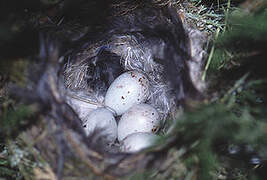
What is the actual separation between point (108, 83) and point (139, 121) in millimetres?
466

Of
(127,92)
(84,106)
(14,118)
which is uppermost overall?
(14,118)

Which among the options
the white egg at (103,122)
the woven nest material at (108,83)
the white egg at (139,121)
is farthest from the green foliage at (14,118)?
the white egg at (139,121)

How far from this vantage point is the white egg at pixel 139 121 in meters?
1.60

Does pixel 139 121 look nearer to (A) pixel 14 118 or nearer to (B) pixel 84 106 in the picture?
(B) pixel 84 106

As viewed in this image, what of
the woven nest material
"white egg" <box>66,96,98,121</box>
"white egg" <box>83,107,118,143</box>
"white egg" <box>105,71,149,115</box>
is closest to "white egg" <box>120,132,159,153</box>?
the woven nest material

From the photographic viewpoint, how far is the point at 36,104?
1146 millimetres

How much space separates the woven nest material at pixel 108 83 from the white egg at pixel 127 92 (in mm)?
133

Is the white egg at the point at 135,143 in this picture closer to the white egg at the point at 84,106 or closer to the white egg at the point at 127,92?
the white egg at the point at 127,92

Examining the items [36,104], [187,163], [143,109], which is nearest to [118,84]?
[143,109]

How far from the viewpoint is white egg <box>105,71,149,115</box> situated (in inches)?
69.4

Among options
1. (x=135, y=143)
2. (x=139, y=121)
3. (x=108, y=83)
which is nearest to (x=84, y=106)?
(x=108, y=83)

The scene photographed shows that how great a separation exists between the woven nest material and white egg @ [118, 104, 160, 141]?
0.09 m

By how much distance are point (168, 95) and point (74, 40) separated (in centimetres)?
65

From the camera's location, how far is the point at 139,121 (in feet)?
5.26
